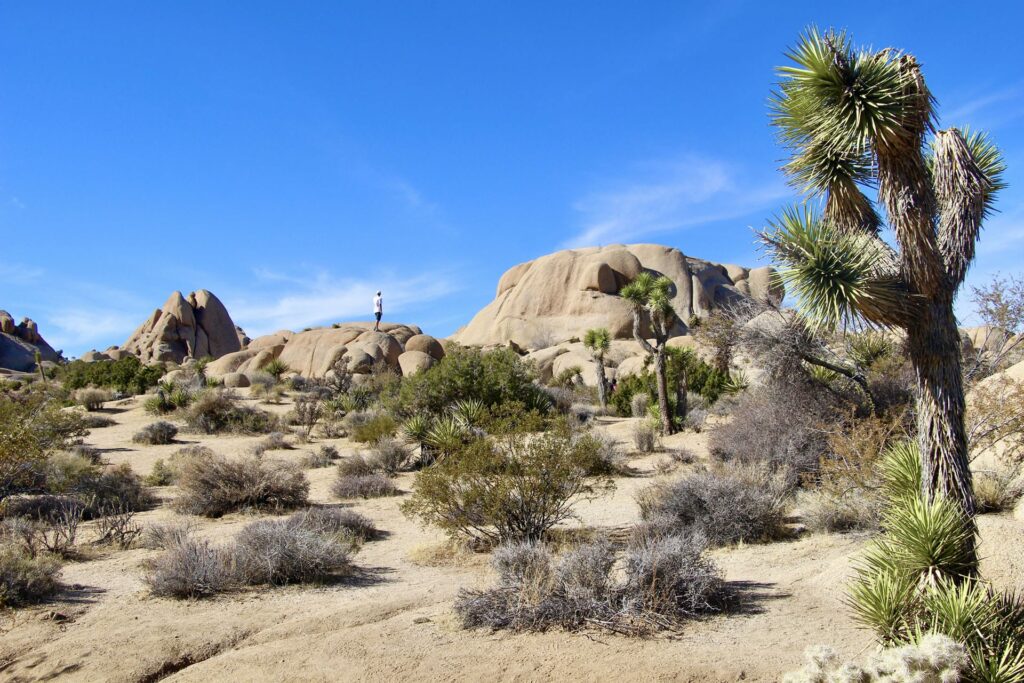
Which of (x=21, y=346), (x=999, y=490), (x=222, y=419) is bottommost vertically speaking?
(x=999, y=490)

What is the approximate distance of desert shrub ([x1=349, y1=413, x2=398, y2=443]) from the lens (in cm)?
2144

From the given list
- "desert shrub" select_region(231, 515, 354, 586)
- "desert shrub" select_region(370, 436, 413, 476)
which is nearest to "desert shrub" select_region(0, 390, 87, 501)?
"desert shrub" select_region(231, 515, 354, 586)

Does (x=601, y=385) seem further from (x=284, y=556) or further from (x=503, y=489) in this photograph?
(x=284, y=556)

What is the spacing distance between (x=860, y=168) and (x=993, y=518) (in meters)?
4.11

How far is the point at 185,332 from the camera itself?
6359cm

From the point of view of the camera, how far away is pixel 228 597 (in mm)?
8594

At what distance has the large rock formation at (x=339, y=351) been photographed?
45.9 metres

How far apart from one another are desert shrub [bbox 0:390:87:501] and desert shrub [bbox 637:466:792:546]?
9.75m

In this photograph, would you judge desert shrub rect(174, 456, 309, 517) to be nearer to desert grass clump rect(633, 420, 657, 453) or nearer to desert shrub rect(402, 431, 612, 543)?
desert shrub rect(402, 431, 612, 543)

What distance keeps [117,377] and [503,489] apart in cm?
3463

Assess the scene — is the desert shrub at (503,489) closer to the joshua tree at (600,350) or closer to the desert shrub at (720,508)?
the desert shrub at (720,508)

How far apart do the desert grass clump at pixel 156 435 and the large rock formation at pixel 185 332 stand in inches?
1543

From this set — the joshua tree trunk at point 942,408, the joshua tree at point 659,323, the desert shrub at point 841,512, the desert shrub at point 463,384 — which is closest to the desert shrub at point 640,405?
the joshua tree at point 659,323

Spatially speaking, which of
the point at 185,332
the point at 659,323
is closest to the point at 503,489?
the point at 659,323
